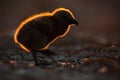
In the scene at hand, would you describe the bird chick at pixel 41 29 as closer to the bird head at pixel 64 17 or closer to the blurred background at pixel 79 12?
the bird head at pixel 64 17

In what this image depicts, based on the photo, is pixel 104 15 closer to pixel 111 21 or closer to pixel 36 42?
pixel 111 21

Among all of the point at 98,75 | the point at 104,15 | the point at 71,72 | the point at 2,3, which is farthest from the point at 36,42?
the point at 2,3

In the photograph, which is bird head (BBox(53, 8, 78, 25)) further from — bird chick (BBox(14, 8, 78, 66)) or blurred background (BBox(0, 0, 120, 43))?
blurred background (BBox(0, 0, 120, 43))

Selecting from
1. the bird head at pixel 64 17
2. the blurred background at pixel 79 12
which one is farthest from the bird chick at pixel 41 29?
the blurred background at pixel 79 12

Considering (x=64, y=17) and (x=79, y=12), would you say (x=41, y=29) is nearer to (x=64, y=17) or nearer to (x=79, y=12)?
(x=64, y=17)

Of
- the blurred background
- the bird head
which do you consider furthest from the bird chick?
the blurred background

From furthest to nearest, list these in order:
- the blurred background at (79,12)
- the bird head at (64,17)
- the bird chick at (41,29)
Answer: the blurred background at (79,12), the bird head at (64,17), the bird chick at (41,29)

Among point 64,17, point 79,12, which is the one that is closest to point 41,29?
point 64,17
